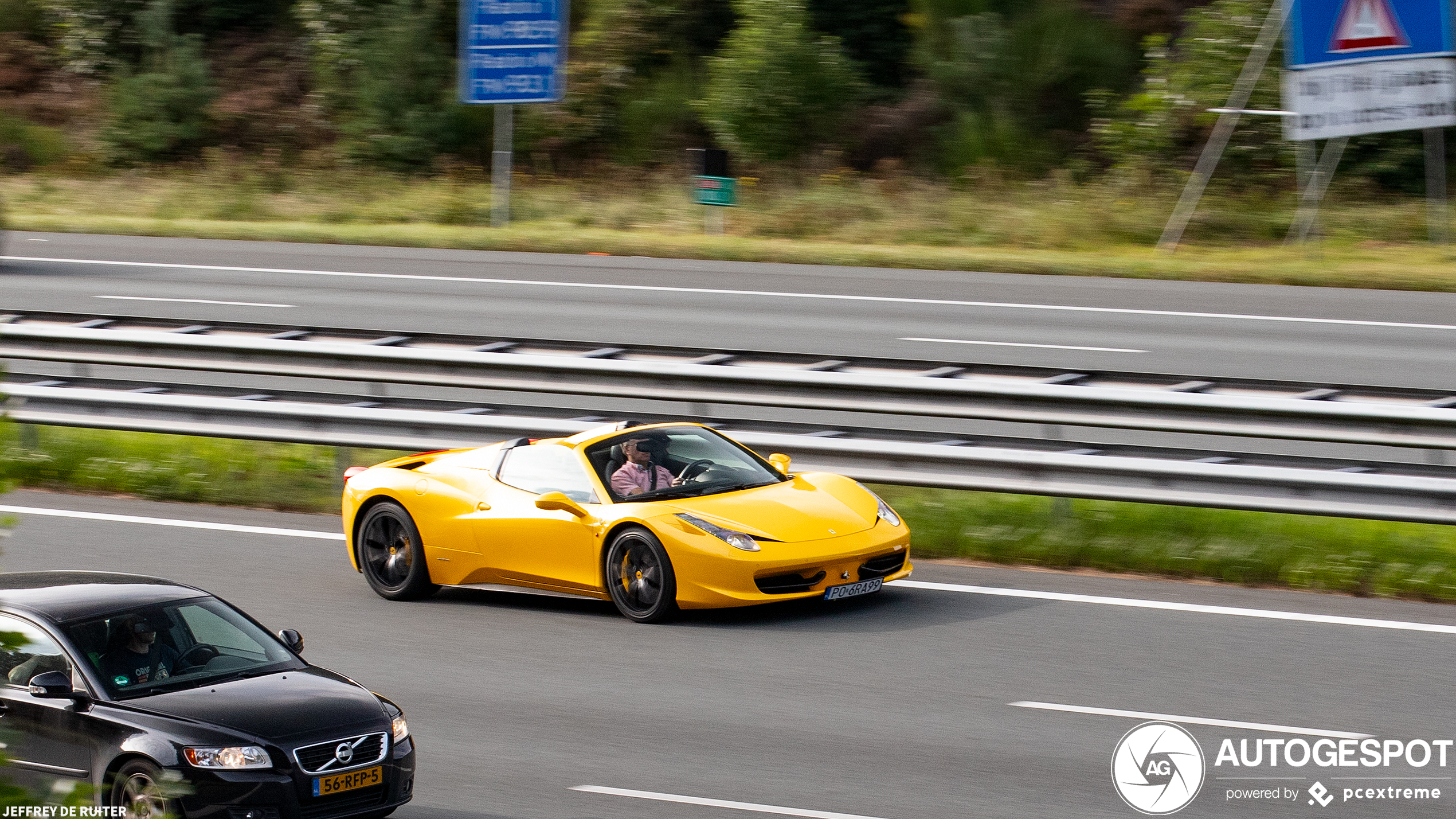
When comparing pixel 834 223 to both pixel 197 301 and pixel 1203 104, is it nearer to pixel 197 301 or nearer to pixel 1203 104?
pixel 1203 104

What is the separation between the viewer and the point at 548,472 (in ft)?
34.5

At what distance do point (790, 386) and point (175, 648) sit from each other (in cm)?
603

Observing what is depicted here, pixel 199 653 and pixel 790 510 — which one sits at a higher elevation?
pixel 199 653

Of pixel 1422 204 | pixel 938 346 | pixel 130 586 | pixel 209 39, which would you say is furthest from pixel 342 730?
pixel 209 39

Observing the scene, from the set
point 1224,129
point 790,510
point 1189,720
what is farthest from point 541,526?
point 1224,129

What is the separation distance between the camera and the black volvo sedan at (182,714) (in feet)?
20.2

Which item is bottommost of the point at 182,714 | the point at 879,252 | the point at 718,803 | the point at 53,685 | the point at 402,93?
the point at 879,252

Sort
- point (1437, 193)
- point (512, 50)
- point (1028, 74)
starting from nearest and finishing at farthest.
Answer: point (1437, 193), point (512, 50), point (1028, 74)

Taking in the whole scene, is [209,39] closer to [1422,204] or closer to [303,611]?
[1422,204]

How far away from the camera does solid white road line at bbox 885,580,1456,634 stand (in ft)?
31.5

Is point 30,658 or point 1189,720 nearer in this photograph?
point 30,658

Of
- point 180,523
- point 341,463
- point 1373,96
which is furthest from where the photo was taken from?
point 1373,96

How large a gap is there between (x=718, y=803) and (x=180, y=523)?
23.6ft

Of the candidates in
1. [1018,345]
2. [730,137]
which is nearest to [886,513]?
[1018,345]
